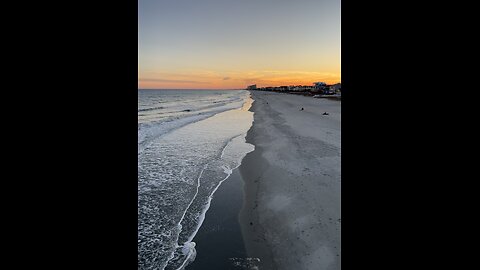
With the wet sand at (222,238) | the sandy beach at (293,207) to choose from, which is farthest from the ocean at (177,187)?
the sandy beach at (293,207)

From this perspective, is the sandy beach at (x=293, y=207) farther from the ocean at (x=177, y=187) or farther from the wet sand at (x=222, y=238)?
the ocean at (x=177, y=187)

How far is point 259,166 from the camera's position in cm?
846

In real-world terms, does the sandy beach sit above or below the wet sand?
above

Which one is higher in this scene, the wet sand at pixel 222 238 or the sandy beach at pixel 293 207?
the sandy beach at pixel 293 207

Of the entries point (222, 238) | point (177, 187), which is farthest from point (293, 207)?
point (177, 187)

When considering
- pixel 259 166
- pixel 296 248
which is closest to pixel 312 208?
pixel 296 248

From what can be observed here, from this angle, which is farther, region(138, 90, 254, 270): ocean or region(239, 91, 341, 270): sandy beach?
region(138, 90, 254, 270): ocean

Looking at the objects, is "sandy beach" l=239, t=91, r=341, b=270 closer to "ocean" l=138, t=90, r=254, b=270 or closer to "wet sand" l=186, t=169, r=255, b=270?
"wet sand" l=186, t=169, r=255, b=270

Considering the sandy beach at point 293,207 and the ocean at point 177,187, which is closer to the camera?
the sandy beach at point 293,207

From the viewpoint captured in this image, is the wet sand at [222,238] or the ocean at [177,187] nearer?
the wet sand at [222,238]

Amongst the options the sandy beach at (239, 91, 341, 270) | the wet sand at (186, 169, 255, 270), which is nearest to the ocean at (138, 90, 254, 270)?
A: the wet sand at (186, 169, 255, 270)
